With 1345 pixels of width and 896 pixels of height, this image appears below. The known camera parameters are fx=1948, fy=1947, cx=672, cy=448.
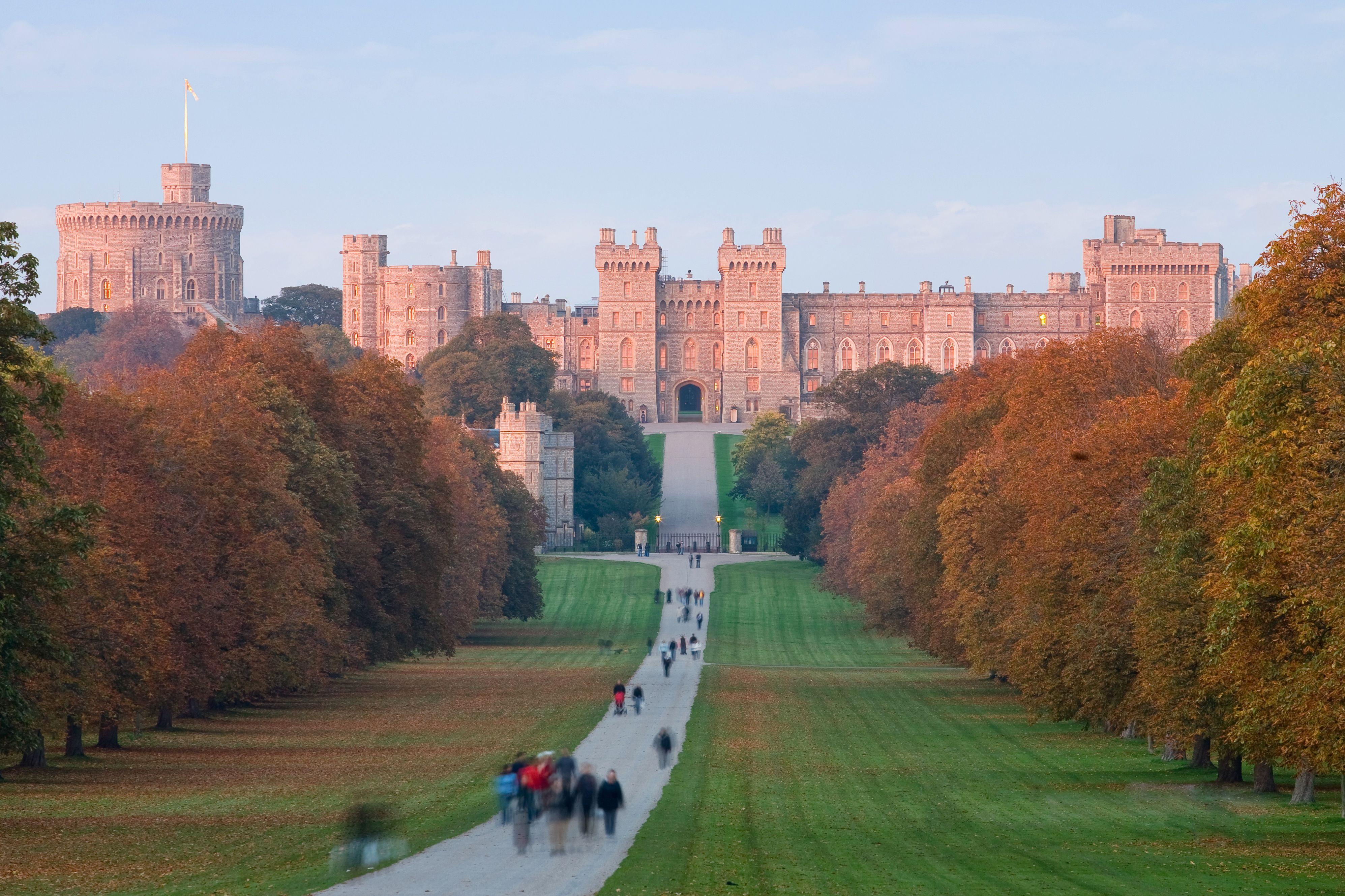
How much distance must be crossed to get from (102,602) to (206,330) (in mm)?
14462

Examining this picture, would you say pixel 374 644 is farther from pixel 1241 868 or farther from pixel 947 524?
pixel 1241 868

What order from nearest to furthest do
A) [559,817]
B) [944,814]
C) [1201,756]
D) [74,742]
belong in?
[559,817] → [944,814] → [1201,756] → [74,742]

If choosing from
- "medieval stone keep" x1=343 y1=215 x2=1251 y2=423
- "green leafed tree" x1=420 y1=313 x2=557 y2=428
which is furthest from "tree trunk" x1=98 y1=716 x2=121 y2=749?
"medieval stone keep" x1=343 y1=215 x2=1251 y2=423

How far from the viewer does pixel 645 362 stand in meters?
133

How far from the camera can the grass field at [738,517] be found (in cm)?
9225

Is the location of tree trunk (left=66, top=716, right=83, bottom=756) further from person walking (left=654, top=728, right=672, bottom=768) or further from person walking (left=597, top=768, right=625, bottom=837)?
person walking (left=597, top=768, right=625, bottom=837)

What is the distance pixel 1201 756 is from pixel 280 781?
12.6 m

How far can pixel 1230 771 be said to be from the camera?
2564cm


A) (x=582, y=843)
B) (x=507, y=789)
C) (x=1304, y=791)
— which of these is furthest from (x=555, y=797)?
(x=1304, y=791)

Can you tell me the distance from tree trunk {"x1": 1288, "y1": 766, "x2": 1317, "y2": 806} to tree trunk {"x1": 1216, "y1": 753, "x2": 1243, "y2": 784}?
76.0 inches

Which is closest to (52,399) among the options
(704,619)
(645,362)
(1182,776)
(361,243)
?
(1182,776)

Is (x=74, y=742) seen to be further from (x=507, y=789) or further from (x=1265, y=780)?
(x=1265, y=780)

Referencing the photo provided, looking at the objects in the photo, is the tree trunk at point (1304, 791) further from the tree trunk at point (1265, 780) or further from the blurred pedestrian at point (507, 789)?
the blurred pedestrian at point (507, 789)

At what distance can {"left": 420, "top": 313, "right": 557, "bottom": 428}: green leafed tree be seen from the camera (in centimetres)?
10150
